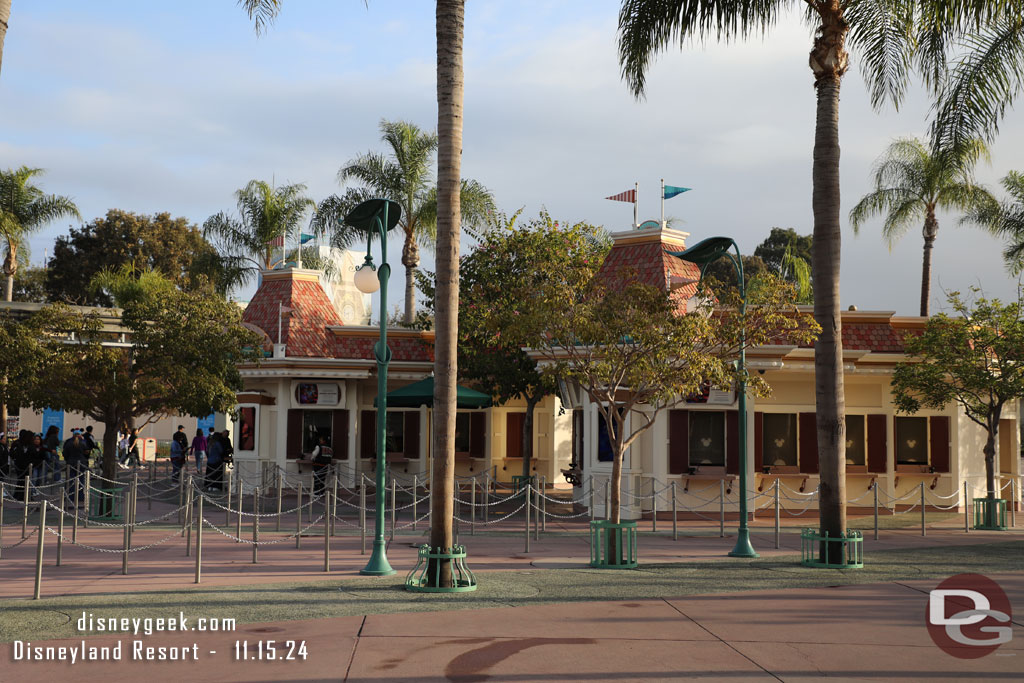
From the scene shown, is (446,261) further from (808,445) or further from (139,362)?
(808,445)

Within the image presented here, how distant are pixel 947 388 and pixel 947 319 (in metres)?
1.70

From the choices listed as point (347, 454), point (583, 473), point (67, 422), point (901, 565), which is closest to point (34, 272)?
point (67, 422)

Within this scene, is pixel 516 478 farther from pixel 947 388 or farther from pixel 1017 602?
pixel 1017 602

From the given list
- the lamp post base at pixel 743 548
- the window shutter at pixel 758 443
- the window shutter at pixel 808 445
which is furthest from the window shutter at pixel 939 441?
the lamp post base at pixel 743 548

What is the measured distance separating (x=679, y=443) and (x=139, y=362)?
11.8m

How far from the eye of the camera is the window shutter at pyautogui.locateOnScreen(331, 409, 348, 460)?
28000mm

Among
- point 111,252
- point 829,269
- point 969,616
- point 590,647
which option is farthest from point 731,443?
point 111,252

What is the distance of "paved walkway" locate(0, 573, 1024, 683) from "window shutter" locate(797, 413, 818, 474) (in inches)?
467

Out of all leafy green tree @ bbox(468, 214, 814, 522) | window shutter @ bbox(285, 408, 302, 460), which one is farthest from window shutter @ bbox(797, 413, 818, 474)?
window shutter @ bbox(285, 408, 302, 460)

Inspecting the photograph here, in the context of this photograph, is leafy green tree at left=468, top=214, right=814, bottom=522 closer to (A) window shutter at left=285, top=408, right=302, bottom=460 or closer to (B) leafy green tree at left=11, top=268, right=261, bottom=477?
(B) leafy green tree at left=11, top=268, right=261, bottom=477

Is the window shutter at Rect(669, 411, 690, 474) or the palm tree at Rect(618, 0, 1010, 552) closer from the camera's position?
the palm tree at Rect(618, 0, 1010, 552)

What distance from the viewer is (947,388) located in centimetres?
2064

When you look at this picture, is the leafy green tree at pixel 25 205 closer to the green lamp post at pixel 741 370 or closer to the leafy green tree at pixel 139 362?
the leafy green tree at pixel 139 362

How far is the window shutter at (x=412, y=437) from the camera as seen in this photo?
29078 millimetres
